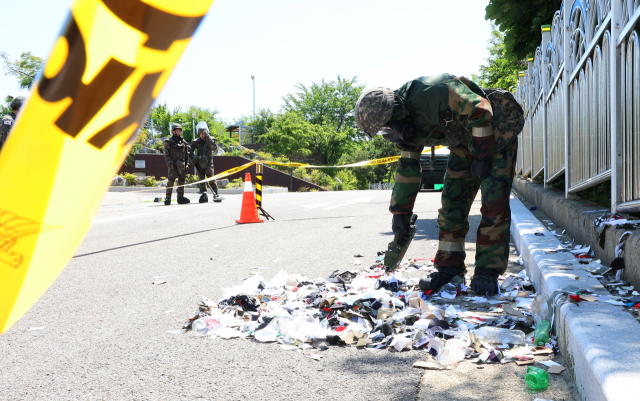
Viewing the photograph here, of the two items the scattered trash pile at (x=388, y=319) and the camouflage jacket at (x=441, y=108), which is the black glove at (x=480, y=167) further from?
the scattered trash pile at (x=388, y=319)

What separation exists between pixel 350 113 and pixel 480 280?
53.5 meters

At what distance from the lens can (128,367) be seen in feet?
8.94

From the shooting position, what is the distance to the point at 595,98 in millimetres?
4770

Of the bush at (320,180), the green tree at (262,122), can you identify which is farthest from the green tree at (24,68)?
the green tree at (262,122)

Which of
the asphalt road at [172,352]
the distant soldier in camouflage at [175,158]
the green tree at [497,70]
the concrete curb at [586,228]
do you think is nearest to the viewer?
the asphalt road at [172,352]

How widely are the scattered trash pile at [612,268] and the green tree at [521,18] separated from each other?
6258mm

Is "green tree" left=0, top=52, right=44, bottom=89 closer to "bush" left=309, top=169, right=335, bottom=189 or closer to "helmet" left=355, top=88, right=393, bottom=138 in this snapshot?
"bush" left=309, top=169, right=335, bottom=189

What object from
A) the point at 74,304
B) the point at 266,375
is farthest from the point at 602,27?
the point at 74,304

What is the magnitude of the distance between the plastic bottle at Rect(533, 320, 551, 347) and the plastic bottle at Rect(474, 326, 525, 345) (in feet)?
0.30

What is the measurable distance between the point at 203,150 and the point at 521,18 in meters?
9.48

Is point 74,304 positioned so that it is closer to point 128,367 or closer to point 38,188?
point 128,367

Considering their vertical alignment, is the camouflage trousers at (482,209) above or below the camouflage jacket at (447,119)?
below

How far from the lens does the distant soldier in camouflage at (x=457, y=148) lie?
3.81m

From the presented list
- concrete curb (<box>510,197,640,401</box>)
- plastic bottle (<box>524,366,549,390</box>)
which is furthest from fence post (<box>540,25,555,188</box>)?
plastic bottle (<box>524,366,549,390</box>)
